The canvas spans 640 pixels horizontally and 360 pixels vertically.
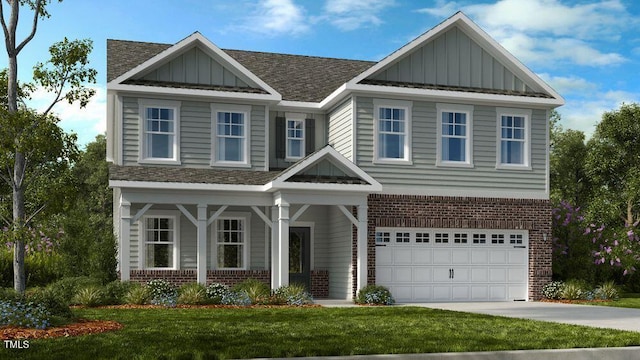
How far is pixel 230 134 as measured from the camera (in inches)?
1029

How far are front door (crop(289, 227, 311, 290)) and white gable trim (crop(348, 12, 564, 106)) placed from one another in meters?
5.76

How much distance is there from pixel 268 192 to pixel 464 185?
6.50m

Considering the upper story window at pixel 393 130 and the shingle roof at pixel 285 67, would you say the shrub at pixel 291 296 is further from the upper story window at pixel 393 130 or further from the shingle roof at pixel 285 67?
the shingle roof at pixel 285 67

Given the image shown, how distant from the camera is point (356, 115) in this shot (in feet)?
83.4

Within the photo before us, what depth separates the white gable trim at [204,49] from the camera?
24.8m

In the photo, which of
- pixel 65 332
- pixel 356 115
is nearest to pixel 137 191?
pixel 356 115

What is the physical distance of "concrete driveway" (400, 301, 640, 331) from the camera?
58.1 feet

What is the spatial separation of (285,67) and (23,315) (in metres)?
18.0

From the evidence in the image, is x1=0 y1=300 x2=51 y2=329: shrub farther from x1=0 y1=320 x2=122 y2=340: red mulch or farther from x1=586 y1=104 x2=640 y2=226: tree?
x1=586 y1=104 x2=640 y2=226: tree

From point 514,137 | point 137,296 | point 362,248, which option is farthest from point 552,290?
point 137,296

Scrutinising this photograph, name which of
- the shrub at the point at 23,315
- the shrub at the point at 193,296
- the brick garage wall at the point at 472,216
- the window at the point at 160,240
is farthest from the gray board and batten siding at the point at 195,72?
the shrub at the point at 23,315

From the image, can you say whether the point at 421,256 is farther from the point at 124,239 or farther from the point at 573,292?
the point at 124,239

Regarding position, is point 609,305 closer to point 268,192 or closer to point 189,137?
point 268,192

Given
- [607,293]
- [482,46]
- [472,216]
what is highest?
[482,46]
